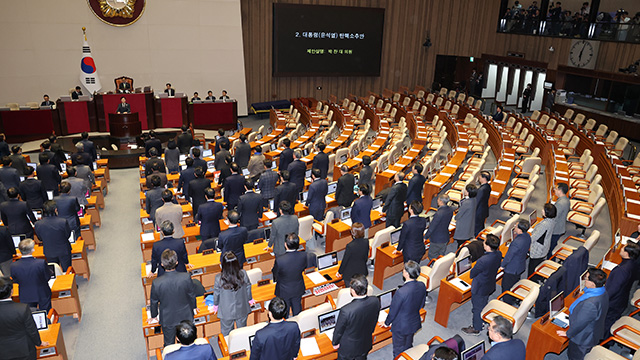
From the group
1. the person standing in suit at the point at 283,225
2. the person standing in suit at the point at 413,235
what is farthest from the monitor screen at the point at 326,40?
the person standing in suit at the point at 413,235

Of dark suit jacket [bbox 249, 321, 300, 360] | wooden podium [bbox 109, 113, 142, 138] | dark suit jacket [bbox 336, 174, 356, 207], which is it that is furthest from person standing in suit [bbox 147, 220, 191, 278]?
wooden podium [bbox 109, 113, 142, 138]

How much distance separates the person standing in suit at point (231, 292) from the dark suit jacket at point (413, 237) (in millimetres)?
2581

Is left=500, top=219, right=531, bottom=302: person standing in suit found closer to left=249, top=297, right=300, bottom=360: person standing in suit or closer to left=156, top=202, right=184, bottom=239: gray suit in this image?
left=249, top=297, right=300, bottom=360: person standing in suit

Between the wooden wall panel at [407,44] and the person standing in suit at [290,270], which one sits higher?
the wooden wall panel at [407,44]

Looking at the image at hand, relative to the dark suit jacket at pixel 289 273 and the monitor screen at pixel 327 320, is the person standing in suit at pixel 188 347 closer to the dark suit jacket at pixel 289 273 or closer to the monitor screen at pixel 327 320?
the monitor screen at pixel 327 320

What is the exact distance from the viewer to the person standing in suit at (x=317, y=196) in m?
8.22

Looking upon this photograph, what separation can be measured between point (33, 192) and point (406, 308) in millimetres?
7053

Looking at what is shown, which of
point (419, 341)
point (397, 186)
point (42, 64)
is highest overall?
point (42, 64)

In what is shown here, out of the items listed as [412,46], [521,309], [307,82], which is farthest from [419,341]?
[412,46]

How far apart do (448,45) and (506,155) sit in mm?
14124

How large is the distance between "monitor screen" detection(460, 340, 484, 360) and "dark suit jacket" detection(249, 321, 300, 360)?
1.58 meters

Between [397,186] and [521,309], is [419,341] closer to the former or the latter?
[521,309]

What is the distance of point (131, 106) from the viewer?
16156mm

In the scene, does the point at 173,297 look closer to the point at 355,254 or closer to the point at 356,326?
the point at 356,326
